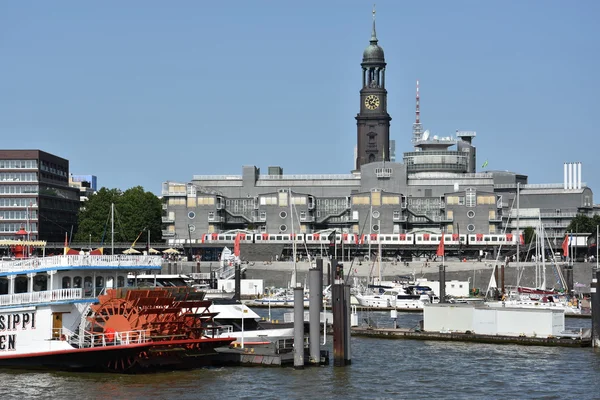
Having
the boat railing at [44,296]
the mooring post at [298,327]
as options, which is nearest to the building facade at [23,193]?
the boat railing at [44,296]

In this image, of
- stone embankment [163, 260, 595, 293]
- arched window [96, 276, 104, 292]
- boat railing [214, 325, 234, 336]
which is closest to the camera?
arched window [96, 276, 104, 292]

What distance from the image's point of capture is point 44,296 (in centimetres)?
5972

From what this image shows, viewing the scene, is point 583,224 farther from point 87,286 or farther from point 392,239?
point 87,286

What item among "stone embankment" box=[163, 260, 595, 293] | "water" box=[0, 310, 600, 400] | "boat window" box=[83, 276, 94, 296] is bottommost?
"water" box=[0, 310, 600, 400]

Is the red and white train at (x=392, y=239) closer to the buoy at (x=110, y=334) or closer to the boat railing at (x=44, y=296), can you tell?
the boat railing at (x=44, y=296)

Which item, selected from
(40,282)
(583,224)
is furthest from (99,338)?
(583,224)

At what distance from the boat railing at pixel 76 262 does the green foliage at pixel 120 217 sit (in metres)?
116

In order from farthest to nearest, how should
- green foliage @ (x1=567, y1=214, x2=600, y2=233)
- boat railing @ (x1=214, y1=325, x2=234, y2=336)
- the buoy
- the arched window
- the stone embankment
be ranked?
green foliage @ (x1=567, y1=214, x2=600, y2=233)
the stone embankment
boat railing @ (x1=214, y1=325, x2=234, y2=336)
the arched window
the buoy

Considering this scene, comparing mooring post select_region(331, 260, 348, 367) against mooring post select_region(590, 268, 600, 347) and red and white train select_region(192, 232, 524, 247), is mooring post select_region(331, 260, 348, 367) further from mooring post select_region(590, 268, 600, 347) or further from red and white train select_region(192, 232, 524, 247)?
red and white train select_region(192, 232, 524, 247)

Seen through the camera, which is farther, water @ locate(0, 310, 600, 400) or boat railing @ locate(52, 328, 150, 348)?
boat railing @ locate(52, 328, 150, 348)

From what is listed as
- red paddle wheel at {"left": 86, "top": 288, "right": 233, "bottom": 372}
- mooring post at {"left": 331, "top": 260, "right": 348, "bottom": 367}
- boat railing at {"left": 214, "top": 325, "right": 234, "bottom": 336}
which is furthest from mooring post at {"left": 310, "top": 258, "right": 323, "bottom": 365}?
boat railing at {"left": 214, "top": 325, "right": 234, "bottom": 336}

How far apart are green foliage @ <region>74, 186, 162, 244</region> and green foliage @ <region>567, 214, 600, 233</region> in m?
69.1

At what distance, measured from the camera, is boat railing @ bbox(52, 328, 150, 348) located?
5831cm

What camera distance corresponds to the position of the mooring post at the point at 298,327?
190 ft
